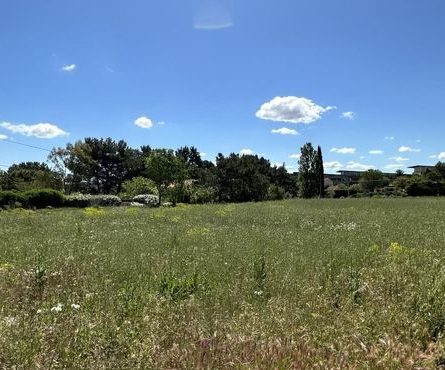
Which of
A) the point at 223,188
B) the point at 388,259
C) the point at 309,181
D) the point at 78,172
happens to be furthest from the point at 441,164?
the point at 388,259

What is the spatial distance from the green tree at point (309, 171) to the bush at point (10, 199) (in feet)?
218

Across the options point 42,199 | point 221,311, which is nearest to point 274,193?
point 42,199

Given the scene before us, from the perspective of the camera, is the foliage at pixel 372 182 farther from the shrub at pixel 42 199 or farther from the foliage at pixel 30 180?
the shrub at pixel 42 199

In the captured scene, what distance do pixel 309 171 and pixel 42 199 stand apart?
64740 mm

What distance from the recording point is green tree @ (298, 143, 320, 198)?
314 ft

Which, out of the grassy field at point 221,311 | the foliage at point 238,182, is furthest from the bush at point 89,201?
the grassy field at point 221,311

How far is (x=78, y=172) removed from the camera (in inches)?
3511

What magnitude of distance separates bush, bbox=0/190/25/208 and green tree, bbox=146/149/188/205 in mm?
19086

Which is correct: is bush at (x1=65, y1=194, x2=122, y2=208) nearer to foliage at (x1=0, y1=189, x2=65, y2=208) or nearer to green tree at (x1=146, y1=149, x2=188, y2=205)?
foliage at (x1=0, y1=189, x2=65, y2=208)

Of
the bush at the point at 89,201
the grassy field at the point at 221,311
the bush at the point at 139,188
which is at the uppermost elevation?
the bush at the point at 139,188

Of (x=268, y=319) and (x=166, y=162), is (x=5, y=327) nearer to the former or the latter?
(x=268, y=319)

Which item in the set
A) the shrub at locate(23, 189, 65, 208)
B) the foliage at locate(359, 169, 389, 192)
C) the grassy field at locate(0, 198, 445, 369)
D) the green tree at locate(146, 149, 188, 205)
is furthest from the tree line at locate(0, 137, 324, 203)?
the grassy field at locate(0, 198, 445, 369)

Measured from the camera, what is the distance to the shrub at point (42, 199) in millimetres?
39875

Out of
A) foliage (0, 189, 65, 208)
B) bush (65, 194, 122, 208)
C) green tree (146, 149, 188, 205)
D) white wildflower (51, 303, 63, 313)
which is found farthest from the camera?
green tree (146, 149, 188, 205)
